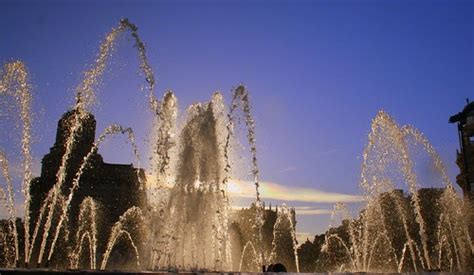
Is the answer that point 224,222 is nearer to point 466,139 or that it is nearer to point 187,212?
point 187,212

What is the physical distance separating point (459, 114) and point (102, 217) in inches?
3753

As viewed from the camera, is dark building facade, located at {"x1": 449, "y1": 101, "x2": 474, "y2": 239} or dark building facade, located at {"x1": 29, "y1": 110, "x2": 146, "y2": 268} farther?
dark building facade, located at {"x1": 29, "y1": 110, "x2": 146, "y2": 268}

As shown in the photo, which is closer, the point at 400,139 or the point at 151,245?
the point at 151,245

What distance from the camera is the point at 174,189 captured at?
1124 inches

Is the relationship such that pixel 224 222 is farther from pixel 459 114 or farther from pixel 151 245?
pixel 459 114

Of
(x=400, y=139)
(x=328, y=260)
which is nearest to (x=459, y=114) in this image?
(x=400, y=139)

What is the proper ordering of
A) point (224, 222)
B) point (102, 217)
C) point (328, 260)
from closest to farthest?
point (224, 222), point (328, 260), point (102, 217)

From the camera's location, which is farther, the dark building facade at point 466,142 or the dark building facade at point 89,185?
the dark building facade at point 89,185

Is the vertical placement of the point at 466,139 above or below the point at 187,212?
above

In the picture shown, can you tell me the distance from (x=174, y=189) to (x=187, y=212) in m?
1.61

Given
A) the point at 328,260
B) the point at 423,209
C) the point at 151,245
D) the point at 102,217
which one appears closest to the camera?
the point at 151,245

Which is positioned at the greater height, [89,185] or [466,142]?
[89,185]

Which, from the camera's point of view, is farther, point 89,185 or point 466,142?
point 89,185

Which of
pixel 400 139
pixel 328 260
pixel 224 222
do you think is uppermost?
pixel 400 139
